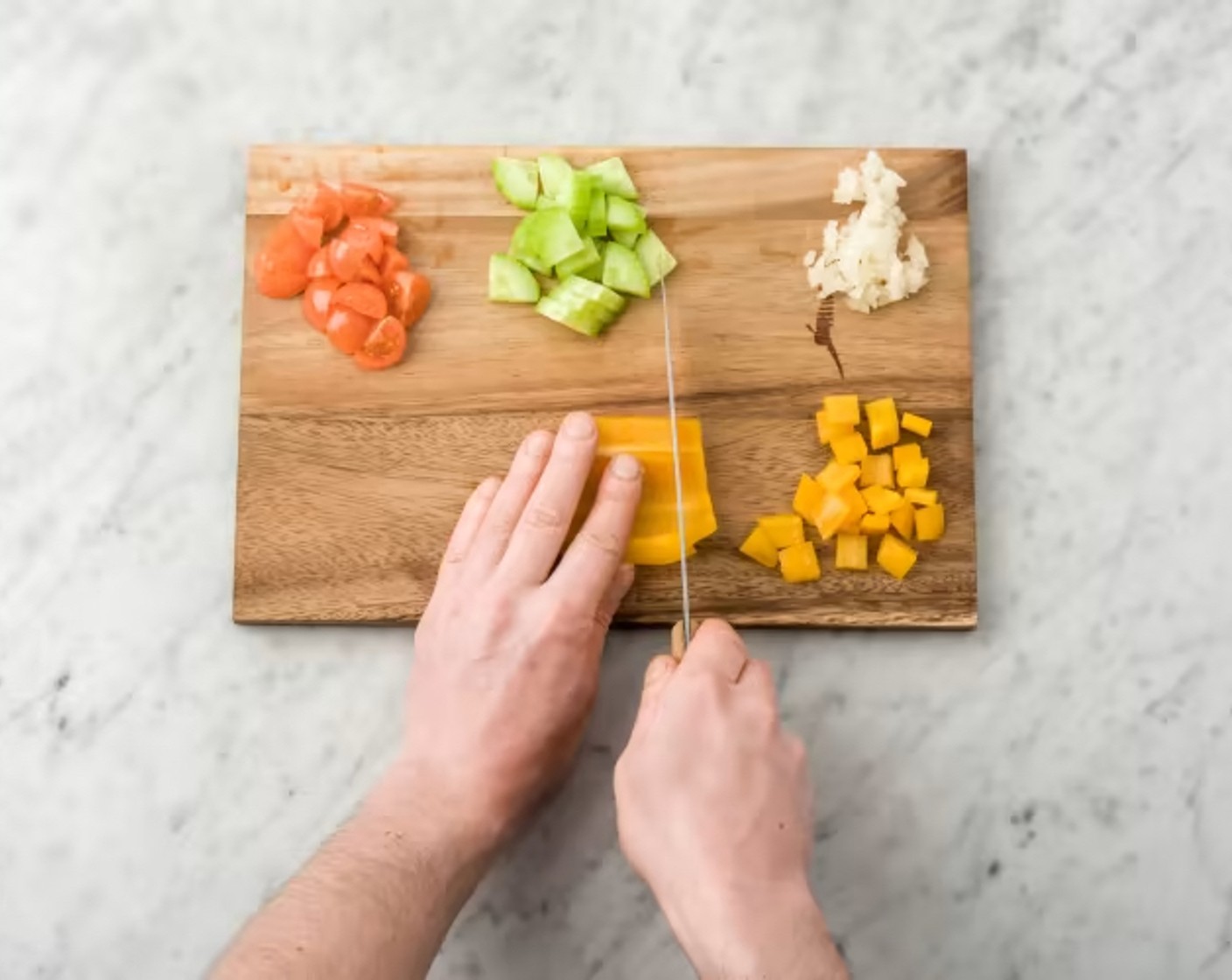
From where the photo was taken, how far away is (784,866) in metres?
1.18

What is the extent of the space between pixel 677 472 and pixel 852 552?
8.2 inches

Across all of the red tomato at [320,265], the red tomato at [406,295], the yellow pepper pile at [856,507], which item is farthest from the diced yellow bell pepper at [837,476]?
the red tomato at [320,265]

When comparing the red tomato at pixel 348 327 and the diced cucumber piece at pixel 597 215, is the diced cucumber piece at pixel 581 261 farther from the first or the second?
the red tomato at pixel 348 327

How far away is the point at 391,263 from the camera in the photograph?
1370mm

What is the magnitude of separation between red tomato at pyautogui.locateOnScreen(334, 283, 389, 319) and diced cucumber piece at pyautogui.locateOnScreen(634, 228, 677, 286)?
284mm

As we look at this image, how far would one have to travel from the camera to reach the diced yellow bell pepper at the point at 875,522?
1.34 meters

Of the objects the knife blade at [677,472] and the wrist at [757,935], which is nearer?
the wrist at [757,935]

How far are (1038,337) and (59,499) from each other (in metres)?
1.13

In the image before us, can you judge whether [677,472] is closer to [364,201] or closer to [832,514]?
Answer: [832,514]

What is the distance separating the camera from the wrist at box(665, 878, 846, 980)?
1.11 metres

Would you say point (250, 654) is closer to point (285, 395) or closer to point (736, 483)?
point (285, 395)

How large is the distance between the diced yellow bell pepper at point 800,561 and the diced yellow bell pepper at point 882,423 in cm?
13

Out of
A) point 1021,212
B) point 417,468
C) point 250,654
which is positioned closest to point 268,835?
point 250,654

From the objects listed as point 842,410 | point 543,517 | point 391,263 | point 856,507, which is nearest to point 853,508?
point 856,507
